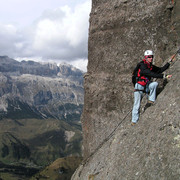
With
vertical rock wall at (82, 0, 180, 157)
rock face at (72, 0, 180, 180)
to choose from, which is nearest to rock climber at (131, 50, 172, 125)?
rock face at (72, 0, 180, 180)

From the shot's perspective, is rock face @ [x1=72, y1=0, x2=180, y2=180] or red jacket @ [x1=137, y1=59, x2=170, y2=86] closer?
rock face @ [x1=72, y1=0, x2=180, y2=180]

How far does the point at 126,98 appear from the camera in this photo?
61.5ft

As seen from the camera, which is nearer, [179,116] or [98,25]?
[179,116]

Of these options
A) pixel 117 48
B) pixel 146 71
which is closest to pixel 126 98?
pixel 117 48

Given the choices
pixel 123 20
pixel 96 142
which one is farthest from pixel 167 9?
pixel 96 142

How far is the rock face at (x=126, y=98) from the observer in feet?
35.3

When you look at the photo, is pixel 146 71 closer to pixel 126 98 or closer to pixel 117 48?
pixel 126 98

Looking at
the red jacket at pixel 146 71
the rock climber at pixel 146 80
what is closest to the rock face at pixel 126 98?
the rock climber at pixel 146 80

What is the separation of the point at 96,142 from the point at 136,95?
331 inches

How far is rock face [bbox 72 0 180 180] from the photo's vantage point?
35.3 ft

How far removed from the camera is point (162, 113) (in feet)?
39.5

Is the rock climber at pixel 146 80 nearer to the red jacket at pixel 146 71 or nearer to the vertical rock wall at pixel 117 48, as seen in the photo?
the red jacket at pixel 146 71

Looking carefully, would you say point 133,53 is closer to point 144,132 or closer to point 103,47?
point 103,47

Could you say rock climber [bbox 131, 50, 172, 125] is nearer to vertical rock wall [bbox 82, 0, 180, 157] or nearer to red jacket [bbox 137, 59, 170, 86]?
red jacket [bbox 137, 59, 170, 86]
